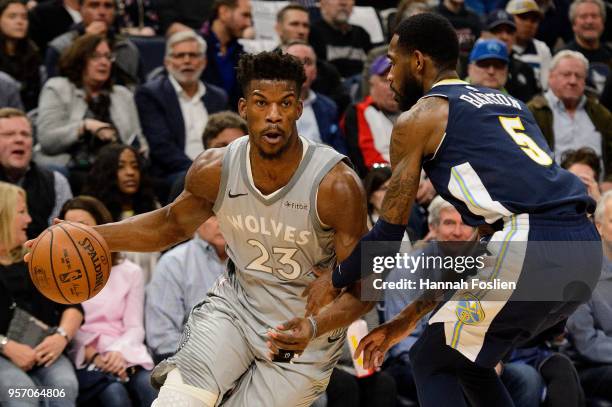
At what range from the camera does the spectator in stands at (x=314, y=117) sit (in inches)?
349

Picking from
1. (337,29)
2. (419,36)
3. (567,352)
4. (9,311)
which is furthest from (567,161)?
(9,311)

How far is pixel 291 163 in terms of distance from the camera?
4871 millimetres

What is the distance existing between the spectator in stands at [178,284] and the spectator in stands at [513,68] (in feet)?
12.9

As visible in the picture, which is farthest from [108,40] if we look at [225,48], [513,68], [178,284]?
[513,68]

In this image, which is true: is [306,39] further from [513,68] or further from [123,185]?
[123,185]

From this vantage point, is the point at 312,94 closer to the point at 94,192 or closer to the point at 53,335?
the point at 94,192

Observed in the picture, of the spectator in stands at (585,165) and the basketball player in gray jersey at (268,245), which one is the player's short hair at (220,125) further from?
the basketball player in gray jersey at (268,245)

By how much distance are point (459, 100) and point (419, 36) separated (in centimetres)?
37

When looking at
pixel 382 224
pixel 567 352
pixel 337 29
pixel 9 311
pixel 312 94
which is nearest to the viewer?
pixel 382 224

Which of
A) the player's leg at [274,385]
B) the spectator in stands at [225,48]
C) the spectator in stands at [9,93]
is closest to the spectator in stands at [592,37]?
the spectator in stands at [225,48]

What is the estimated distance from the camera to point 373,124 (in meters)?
8.76

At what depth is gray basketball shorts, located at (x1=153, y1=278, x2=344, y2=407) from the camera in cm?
473

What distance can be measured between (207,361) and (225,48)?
5401 millimetres

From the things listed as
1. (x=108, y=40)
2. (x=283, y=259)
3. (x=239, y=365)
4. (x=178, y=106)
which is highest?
(x=108, y=40)
